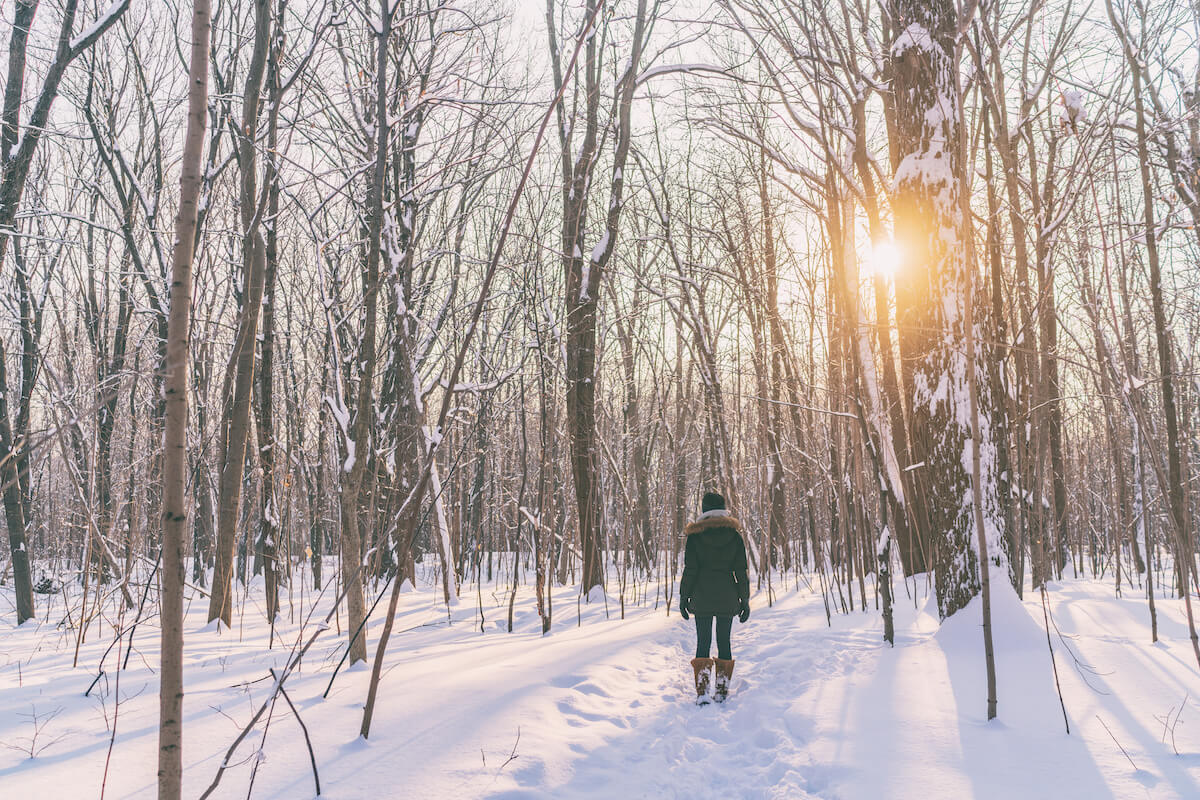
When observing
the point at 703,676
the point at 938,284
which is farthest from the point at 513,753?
the point at 938,284

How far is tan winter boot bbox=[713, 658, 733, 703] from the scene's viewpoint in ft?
15.6

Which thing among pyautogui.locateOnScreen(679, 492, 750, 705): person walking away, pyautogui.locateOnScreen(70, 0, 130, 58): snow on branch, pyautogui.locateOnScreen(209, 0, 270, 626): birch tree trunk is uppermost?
pyautogui.locateOnScreen(70, 0, 130, 58): snow on branch

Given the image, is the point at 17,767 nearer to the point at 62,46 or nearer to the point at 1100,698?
the point at 1100,698

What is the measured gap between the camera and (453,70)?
4961mm

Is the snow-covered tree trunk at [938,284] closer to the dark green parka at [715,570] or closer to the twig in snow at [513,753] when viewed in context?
the dark green parka at [715,570]

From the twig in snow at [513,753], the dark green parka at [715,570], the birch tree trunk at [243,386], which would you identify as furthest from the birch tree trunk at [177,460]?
the birch tree trunk at [243,386]

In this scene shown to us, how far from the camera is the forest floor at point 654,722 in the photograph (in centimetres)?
282

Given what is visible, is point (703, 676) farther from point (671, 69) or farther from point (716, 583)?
point (671, 69)

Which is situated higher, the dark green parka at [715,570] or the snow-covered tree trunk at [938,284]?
the snow-covered tree trunk at [938,284]

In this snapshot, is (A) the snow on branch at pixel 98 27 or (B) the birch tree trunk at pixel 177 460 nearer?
(B) the birch tree trunk at pixel 177 460

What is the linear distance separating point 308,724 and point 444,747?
0.77 meters

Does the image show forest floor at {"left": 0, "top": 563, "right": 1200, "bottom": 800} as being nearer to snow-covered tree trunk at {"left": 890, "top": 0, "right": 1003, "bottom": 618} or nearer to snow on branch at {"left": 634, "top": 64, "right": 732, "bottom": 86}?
snow-covered tree trunk at {"left": 890, "top": 0, "right": 1003, "bottom": 618}

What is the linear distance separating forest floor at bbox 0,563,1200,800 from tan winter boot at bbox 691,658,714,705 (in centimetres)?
11

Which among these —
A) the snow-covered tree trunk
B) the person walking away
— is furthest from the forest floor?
the snow-covered tree trunk
